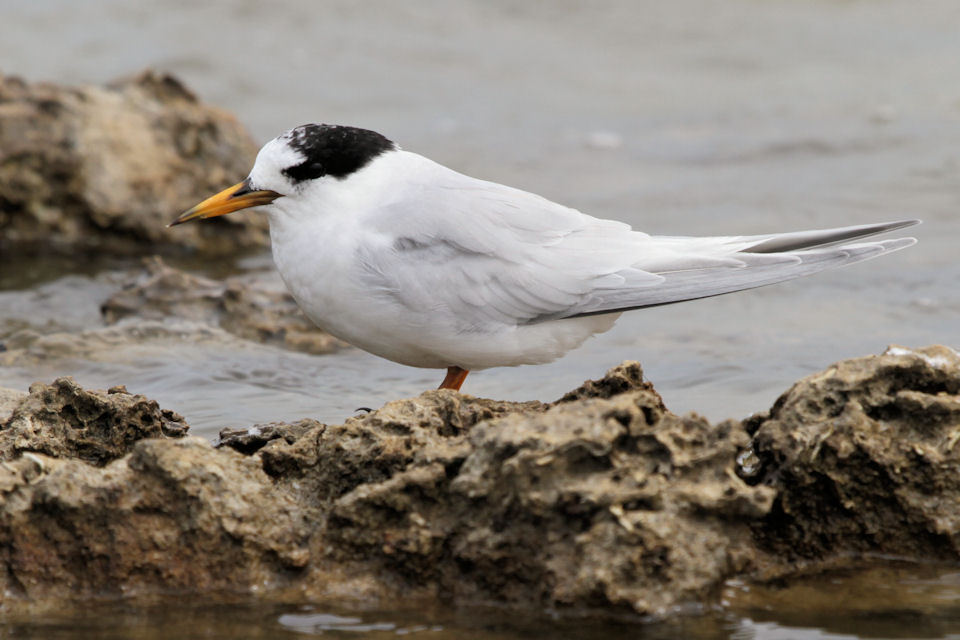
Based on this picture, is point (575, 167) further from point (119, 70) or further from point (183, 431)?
point (183, 431)

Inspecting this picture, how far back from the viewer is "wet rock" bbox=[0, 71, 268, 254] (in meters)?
7.76

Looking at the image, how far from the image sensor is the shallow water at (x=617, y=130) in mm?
5797

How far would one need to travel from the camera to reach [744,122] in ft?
34.8

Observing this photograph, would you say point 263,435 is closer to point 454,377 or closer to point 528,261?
point 454,377

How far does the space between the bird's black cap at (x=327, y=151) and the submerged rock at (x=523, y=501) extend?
1260 millimetres

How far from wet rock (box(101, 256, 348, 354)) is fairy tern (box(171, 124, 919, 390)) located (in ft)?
5.62

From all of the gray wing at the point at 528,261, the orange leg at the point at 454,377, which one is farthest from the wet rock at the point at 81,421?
the orange leg at the point at 454,377

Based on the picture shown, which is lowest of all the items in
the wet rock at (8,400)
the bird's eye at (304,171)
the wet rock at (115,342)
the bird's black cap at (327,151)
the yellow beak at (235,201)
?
the wet rock at (8,400)

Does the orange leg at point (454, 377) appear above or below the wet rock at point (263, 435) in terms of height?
above

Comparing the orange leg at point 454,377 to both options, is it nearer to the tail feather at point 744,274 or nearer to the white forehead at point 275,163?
the tail feather at point 744,274

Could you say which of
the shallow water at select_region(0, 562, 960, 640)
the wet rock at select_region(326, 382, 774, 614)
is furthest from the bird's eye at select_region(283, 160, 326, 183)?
the shallow water at select_region(0, 562, 960, 640)

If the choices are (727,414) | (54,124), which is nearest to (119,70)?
(54,124)

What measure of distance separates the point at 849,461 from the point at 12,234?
619 centimetres

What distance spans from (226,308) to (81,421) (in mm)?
2626
